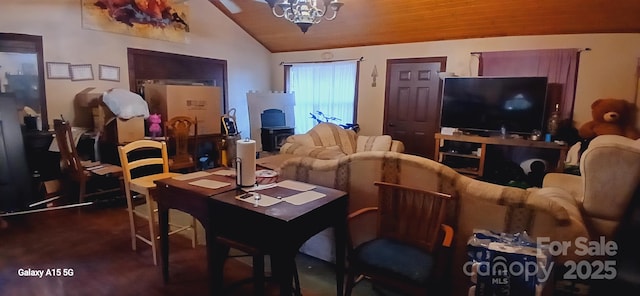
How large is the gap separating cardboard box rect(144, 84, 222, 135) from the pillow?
86.6 inches

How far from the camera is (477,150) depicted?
4930mm

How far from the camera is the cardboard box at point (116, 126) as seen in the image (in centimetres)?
399

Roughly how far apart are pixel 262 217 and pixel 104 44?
4.33m

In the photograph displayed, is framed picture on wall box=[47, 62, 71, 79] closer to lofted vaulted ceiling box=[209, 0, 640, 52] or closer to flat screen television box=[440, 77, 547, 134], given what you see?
lofted vaulted ceiling box=[209, 0, 640, 52]

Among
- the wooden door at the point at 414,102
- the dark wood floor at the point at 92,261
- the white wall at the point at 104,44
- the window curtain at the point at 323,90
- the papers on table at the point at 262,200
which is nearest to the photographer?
the papers on table at the point at 262,200

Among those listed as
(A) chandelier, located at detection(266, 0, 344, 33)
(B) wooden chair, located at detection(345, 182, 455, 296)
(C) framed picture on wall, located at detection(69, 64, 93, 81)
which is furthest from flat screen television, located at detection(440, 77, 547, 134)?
(C) framed picture on wall, located at detection(69, 64, 93, 81)

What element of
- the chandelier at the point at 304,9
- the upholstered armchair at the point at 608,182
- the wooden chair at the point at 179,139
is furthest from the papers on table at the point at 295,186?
the wooden chair at the point at 179,139

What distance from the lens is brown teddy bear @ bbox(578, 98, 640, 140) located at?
4.14m

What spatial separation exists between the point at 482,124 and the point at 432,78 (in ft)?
3.50

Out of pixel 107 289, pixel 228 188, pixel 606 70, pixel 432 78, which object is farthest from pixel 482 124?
pixel 107 289

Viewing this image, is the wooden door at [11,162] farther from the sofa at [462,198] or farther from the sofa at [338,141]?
the sofa at [462,198]

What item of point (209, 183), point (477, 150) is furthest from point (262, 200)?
point (477, 150)

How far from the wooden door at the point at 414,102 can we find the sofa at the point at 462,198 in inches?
135

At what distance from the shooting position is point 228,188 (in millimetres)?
1946
